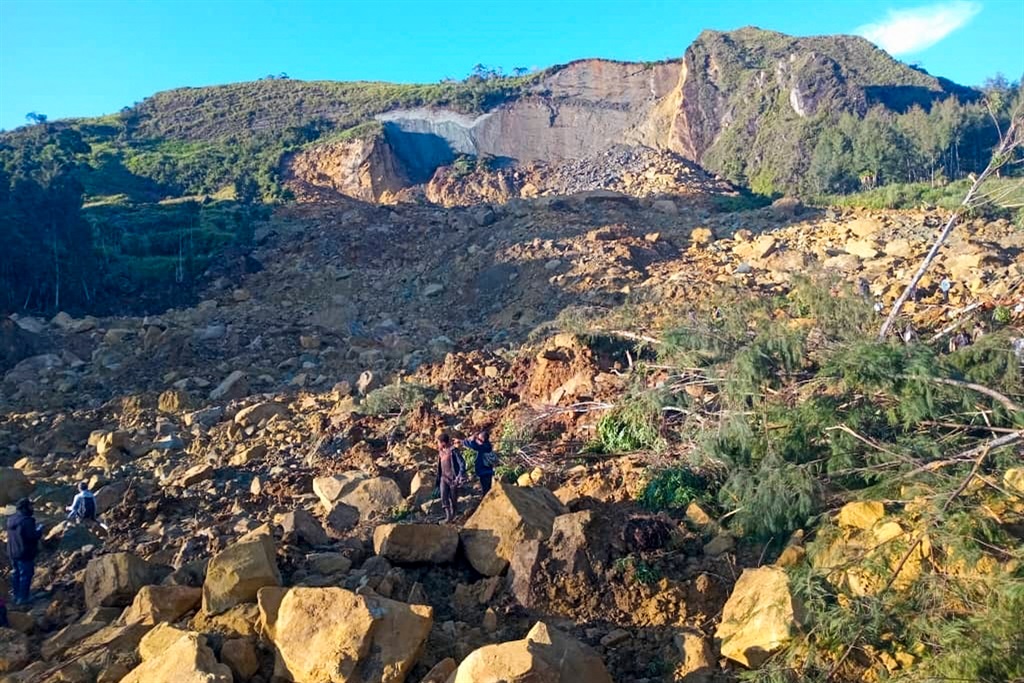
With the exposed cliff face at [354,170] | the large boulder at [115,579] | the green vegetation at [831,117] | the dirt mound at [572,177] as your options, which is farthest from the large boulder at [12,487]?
the green vegetation at [831,117]

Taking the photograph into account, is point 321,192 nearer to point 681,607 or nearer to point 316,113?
point 316,113

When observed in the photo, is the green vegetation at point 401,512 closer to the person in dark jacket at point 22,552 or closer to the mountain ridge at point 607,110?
the person in dark jacket at point 22,552

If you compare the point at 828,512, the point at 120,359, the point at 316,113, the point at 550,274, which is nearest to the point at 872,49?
the point at 316,113

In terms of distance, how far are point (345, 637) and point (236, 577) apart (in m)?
0.86

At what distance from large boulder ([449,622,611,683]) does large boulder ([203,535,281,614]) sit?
4.22 feet

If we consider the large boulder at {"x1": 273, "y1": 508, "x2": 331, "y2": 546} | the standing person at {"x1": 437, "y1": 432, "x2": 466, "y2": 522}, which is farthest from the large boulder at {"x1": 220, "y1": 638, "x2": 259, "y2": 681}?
the standing person at {"x1": 437, "y1": 432, "x2": 466, "y2": 522}

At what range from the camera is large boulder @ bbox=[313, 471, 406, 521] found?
20.2ft

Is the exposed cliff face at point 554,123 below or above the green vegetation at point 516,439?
above

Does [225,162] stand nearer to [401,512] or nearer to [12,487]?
[12,487]

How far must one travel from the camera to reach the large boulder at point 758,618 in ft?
12.1

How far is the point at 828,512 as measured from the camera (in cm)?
444

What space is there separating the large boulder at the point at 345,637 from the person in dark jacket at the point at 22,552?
258 cm

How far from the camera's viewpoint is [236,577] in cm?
406

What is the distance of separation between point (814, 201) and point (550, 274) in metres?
11.3
